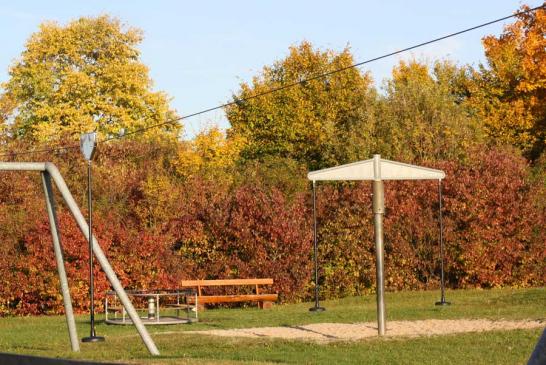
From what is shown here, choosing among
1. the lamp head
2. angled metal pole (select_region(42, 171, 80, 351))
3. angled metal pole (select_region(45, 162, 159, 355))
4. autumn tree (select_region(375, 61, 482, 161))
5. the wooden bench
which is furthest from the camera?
autumn tree (select_region(375, 61, 482, 161))

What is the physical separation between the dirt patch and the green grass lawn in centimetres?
70

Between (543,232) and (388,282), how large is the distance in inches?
175

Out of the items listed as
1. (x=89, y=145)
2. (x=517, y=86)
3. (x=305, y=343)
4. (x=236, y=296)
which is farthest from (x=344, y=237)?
(x=517, y=86)

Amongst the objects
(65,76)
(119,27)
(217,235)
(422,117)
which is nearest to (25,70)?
(65,76)

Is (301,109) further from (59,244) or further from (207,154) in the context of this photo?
(59,244)

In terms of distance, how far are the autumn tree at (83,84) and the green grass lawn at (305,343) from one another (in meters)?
26.0

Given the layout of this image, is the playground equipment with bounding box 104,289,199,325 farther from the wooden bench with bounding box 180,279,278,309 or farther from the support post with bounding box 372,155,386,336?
the support post with bounding box 372,155,386,336

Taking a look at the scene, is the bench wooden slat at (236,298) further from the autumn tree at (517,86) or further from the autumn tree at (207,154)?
the autumn tree at (517,86)

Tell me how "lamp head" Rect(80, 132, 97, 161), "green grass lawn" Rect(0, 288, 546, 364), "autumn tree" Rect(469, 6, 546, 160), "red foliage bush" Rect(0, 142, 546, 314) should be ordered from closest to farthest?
"green grass lawn" Rect(0, 288, 546, 364)
"lamp head" Rect(80, 132, 97, 161)
"red foliage bush" Rect(0, 142, 546, 314)
"autumn tree" Rect(469, 6, 546, 160)

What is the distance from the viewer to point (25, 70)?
1996 inches

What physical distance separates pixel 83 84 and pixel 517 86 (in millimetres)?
19641

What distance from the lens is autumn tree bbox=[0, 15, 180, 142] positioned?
50375 millimetres

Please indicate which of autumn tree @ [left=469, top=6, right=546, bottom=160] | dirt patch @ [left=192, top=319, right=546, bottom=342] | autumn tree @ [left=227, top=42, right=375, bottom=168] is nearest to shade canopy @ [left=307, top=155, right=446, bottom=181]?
dirt patch @ [left=192, top=319, right=546, bottom=342]

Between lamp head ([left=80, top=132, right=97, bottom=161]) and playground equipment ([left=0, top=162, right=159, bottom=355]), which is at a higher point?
lamp head ([left=80, top=132, right=97, bottom=161])
